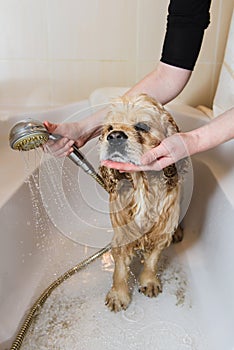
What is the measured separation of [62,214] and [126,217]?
153mm

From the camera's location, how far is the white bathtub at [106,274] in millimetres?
1052

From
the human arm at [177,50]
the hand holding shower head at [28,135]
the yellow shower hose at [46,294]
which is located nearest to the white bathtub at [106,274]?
the yellow shower hose at [46,294]

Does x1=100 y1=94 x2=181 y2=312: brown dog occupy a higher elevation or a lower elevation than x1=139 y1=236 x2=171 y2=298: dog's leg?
higher

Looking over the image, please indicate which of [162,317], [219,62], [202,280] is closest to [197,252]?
[202,280]

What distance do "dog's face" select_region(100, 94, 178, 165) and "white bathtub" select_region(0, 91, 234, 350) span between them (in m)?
0.11

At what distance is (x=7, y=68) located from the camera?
5.02 feet

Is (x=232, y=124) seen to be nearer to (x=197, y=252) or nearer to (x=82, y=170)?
(x=82, y=170)

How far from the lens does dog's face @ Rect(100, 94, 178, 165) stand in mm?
856

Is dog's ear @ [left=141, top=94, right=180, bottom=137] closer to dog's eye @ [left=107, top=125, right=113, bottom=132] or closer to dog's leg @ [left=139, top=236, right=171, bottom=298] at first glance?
dog's eye @ [left=107, top=125, right=113, bottom=132]

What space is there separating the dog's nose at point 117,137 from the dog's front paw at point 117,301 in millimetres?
441

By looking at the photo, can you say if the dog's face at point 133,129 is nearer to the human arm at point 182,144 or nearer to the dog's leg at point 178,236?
the human arm at point 182,144

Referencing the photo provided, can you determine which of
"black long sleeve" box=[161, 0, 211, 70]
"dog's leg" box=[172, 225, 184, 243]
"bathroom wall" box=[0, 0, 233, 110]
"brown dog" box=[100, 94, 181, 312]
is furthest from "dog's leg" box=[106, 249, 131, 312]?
"bathroom wall" box=[0, 0, 233, 110]

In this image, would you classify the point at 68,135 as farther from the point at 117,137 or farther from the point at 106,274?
the point at 106,274

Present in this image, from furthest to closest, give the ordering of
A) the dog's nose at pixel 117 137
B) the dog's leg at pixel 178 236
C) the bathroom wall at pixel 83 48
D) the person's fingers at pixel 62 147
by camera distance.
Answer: the bathroom wall at pixel 83 48
the dog's leg at pixel 178 236
the person's fingers at pixel 62 147
the dog's nose at pixel 117 137
